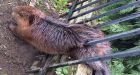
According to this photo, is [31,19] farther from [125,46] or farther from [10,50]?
[125,46]

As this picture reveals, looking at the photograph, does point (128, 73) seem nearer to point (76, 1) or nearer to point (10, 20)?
point (76, 1)

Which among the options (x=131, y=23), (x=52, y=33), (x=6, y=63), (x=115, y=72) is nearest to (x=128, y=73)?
(x=115, y=72)

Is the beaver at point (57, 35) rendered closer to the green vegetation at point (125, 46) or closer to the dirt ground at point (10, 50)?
the dirt ground at point (10, 50)

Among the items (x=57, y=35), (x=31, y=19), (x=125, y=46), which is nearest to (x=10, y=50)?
(x=31, y=19)

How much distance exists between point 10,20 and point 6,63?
0.79 metres

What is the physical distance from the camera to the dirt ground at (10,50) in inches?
153

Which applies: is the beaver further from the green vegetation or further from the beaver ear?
the green vegetation

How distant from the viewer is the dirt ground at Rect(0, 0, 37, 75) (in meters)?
3.88

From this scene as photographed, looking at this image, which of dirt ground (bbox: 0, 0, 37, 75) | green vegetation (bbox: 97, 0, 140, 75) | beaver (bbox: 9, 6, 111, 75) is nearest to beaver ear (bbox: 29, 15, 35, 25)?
beaver (bbox: 9, 6, 111, 75)

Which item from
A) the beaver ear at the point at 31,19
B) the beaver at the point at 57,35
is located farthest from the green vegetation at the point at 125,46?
the beaver ear at the point at 31,19

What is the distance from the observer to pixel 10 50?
13.3 ft

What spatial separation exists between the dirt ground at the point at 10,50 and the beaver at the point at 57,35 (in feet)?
0.39

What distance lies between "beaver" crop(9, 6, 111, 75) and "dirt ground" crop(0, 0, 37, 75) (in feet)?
0.39

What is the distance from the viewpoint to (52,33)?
396 cm
